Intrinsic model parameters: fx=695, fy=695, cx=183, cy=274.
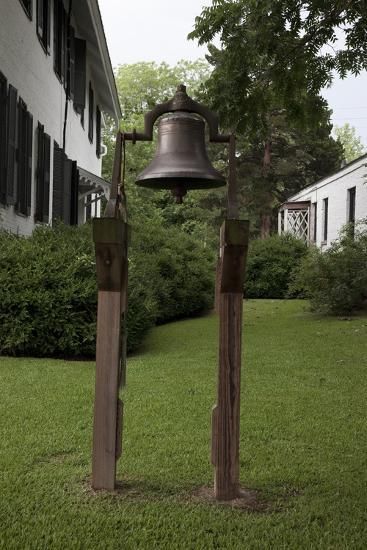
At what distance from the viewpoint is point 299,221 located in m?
29.2

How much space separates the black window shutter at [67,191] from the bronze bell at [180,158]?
1107 cm

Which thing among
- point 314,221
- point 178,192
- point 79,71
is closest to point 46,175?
point 79,71

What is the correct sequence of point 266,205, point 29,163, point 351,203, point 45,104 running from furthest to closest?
1. point 266,205
2. point 351,203
3. point 45,104
4. point 29,163

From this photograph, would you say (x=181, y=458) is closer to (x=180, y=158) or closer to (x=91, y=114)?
(x=180, y=158)

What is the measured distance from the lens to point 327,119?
9750 millimetres

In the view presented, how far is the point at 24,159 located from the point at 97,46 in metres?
7.53

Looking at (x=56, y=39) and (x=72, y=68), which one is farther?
(x=72, y=68)

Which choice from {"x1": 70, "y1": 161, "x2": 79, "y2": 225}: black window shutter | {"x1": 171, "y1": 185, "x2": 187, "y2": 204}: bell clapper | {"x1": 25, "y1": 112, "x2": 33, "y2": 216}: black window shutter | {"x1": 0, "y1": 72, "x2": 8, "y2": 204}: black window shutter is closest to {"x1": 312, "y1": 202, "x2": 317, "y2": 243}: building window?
{"x1": 70, "y1": 161, "x2": 79, "y2": 225}: black window shutter

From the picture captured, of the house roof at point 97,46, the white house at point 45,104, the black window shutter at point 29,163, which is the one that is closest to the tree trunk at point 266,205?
the house roof at point 97,46

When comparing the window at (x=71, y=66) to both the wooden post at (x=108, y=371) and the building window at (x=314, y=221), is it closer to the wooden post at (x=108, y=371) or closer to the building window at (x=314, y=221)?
the wooden post at (x=108, y=371)

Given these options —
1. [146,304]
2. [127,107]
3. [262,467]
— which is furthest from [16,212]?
[127,107]

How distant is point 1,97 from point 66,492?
7268 millimetres

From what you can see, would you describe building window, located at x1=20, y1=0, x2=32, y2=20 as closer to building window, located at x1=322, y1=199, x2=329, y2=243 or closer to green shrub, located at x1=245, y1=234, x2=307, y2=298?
green shrub, located at x1=245, y1=234, x2=307, y2=298

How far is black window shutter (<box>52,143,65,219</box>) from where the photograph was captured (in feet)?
46.7
